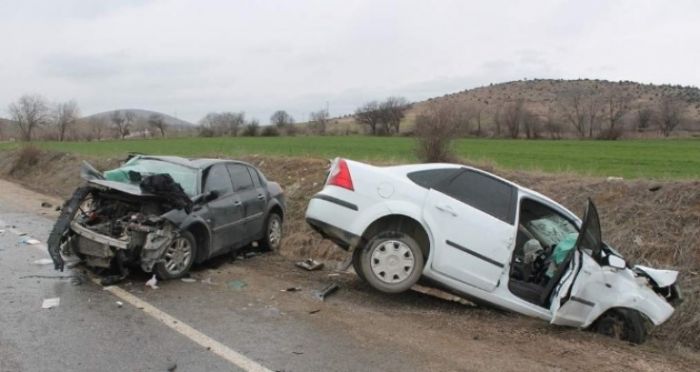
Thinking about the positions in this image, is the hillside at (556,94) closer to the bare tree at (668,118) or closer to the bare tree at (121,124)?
the bare tree at (668,118)

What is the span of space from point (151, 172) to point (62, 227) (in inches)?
61.9

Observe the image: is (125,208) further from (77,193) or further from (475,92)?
(475,92)

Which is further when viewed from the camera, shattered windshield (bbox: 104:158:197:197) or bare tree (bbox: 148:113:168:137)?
bare tree (bbox: 148:113:168:137)

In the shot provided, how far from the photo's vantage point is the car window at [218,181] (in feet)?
25.9

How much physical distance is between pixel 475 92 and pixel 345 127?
5438 cm

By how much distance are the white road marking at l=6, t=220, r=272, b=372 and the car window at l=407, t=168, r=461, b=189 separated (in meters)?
2.76

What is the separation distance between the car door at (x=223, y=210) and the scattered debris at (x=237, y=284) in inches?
30.7

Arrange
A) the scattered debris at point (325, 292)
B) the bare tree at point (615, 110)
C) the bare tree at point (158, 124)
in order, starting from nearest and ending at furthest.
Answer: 1. the scattered debris at point (325, 292)
2. the bare tree at point (615, 110)
3. the bare tree at point (158, 124)

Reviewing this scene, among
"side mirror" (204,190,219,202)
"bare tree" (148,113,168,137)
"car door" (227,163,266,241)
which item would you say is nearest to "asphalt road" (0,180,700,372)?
"side mirror" (204,190,219,202)

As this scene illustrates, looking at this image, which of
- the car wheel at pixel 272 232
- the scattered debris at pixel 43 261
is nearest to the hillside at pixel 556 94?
the car wheel at pixel 272 232

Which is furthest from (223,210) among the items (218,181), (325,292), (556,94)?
(556,94)

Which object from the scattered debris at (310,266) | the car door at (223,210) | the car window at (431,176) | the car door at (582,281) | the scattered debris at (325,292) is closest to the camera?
the car door at (582,281)

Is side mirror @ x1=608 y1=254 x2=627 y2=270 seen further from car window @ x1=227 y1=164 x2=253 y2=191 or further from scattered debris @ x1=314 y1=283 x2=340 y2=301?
car window @ x1=227 y1=164 x2=253 y2=191

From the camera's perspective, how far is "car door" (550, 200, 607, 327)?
18.6 ft
